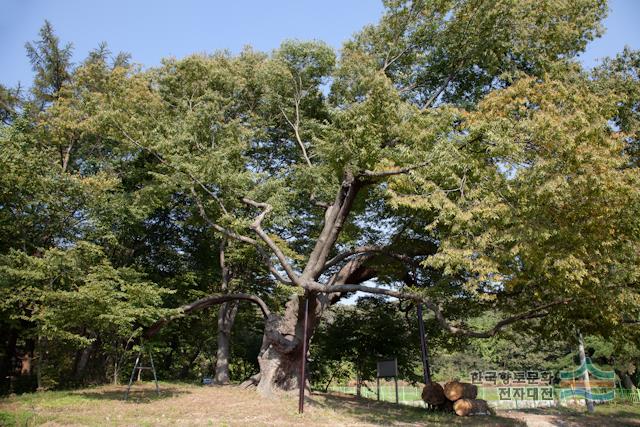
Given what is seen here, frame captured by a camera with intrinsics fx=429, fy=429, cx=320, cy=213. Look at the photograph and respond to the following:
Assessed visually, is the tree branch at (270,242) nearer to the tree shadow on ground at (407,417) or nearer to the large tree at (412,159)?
the large tree at (412,159)

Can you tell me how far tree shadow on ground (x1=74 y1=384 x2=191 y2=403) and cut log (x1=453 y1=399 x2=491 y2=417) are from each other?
7.70m

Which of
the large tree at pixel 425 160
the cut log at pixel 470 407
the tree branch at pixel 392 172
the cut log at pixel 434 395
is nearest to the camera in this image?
the large tree at pixel 425 160

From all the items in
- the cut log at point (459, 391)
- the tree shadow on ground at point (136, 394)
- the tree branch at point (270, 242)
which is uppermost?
the tree branch at point (270, 242)

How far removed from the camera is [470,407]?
1184cm

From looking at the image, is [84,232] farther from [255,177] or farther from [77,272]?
[255,177]

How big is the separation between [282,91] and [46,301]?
987 cm

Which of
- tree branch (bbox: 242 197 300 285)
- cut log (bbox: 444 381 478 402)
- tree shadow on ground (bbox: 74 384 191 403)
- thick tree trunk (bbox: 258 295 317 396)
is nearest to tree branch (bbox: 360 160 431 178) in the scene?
tree branch (bbox: 242 197 300 285)

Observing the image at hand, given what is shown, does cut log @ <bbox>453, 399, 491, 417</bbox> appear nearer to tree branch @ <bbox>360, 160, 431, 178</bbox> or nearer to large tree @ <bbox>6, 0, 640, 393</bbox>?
large tree @ <bbox>6, 0, 640, 393</bbox>

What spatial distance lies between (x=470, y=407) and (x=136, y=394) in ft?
30.4

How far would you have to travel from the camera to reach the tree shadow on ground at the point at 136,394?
11.0 m

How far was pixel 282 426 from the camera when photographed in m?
8.33

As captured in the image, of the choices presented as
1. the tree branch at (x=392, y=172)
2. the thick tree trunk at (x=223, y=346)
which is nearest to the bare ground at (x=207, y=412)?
the thick tree trunk at (x=223, y=346)

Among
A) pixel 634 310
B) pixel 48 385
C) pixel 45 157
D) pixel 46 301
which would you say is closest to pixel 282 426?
pixel 46 301

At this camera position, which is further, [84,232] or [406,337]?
[406,337]
